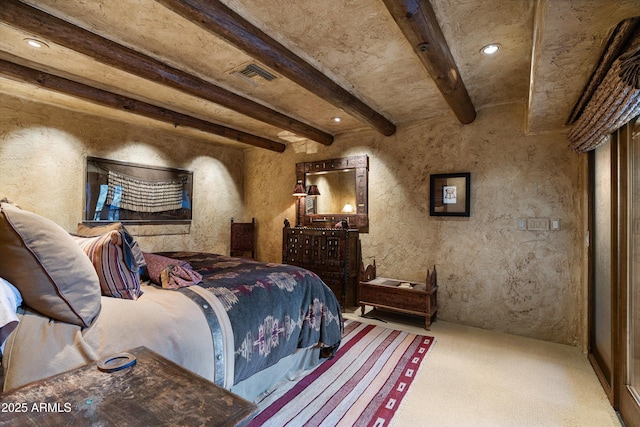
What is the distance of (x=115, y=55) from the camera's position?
84.7 inches

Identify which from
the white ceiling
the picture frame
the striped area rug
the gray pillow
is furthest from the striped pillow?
the picture frame

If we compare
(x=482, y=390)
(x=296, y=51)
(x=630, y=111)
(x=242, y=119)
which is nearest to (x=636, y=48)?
(x=630, y=111)

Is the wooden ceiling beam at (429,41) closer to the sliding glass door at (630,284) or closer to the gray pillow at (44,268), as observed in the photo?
the sliding glass door at (630,284)

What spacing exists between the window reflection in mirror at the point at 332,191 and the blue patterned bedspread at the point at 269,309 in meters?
2.04

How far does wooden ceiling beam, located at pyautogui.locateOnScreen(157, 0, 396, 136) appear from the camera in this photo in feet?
5.45

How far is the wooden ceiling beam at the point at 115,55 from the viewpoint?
69.7 inches

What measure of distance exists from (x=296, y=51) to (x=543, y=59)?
1.59m

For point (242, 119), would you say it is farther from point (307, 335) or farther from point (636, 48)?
point (636, 48)

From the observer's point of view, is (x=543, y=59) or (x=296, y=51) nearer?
(x=543, y=59)

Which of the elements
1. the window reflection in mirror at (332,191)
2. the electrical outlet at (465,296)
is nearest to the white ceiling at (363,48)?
the window reflection in mirror at (332,191)

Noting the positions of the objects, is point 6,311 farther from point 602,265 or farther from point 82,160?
point 602,265

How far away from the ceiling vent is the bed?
1.60m

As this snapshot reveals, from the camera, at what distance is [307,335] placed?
221cm

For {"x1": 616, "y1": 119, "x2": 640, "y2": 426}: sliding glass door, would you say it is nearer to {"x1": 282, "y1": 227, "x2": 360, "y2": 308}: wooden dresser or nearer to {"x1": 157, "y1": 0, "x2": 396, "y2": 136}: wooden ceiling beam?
{"x1": 157, "y1": 0, "x2": 396, "y2": 136}: wooden ceiling beam
